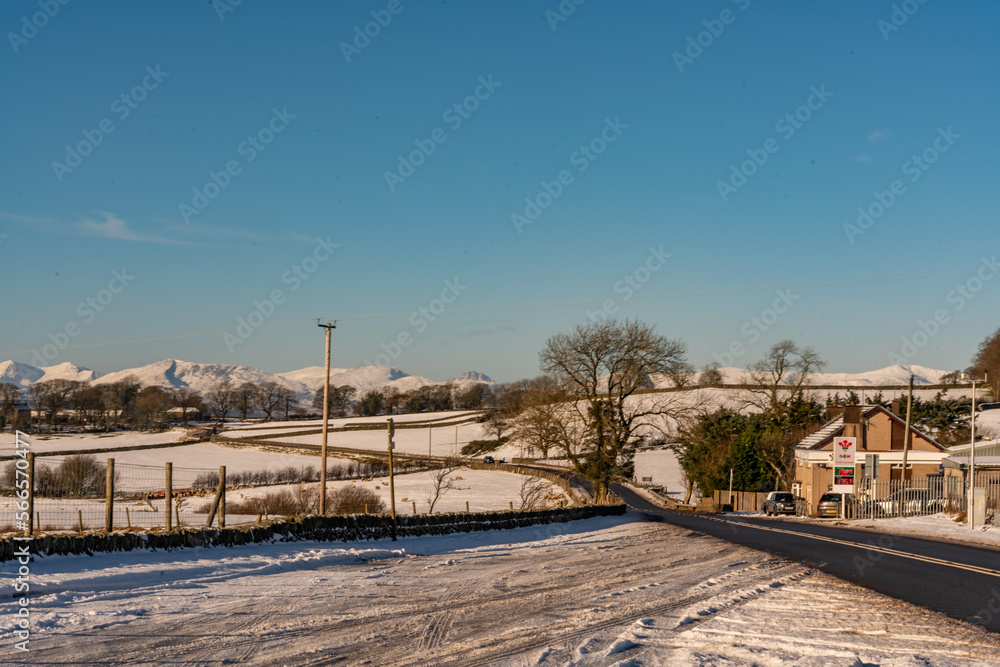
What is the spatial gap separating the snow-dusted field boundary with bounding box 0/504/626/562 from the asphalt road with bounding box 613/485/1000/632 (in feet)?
25.5

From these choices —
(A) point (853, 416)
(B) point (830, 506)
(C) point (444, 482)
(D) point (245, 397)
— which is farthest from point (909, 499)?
(D) point (245, 397)

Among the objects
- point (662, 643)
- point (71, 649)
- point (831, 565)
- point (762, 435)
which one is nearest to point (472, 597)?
point (662, 643)

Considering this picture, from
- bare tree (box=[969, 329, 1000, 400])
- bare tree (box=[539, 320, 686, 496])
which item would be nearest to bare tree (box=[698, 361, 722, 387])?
bare tree (box=[969, 329, 1000, 400])

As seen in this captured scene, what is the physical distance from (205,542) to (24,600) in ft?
16.9

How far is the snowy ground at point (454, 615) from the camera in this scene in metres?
7.89

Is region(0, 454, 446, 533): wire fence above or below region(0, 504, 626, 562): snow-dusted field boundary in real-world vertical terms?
below

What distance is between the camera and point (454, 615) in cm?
1000

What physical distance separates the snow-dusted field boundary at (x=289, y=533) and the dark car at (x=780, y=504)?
2606 cm

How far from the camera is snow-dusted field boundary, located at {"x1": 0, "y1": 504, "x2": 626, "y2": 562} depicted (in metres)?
12.1

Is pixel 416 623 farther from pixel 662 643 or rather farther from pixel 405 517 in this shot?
pixel 405 517

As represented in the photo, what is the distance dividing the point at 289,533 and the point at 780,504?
132 ft

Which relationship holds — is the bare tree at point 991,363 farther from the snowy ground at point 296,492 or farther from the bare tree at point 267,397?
the bare tree at point 267,397

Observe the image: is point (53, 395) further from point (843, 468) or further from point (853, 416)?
point (843, 468)

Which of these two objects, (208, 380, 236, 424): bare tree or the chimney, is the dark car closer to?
the chimney
